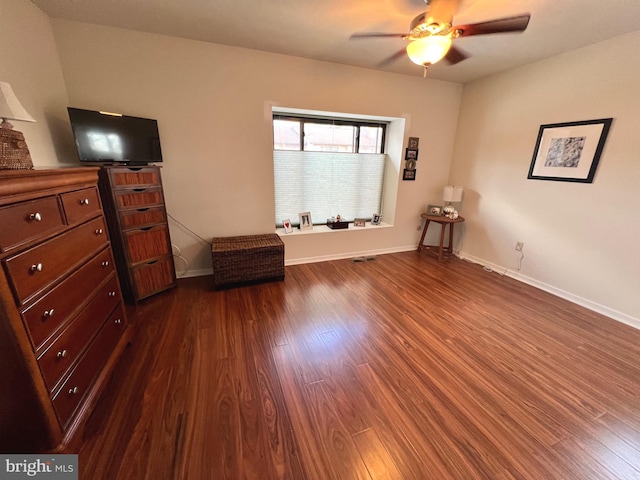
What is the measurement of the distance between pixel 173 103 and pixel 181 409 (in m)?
2.66

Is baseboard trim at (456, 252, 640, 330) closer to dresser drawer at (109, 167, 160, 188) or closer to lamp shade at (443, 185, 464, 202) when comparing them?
lamp shade at (443, 185, 464, 202)

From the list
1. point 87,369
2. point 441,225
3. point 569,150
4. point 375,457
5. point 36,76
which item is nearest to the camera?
point 375,457

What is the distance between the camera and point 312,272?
3.12 meters

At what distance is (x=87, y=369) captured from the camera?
131cm

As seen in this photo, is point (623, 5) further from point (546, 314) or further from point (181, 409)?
point (181, 409)

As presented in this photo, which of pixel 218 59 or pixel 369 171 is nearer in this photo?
pixel 218 59

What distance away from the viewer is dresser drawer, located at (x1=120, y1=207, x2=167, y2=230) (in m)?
2.09

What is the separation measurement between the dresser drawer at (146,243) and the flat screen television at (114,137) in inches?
25.6

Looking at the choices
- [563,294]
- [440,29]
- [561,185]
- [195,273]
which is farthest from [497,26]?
[195,273]

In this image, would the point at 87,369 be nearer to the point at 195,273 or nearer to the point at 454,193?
the point at 195,273

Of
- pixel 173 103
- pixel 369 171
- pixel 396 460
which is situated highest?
pixel 173 103

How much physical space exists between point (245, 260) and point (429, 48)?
7.79 feet

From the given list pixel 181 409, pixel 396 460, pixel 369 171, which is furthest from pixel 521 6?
pixel 181 409

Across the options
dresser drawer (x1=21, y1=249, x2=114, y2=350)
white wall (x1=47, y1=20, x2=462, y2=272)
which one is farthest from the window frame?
dresser drawer (x1=21, y1=249, x2=114, y2=350)
